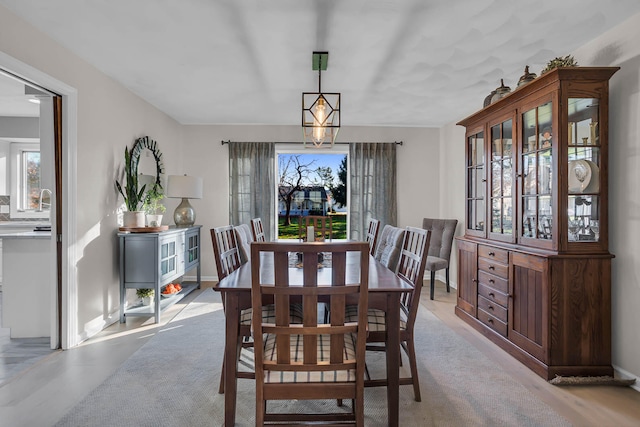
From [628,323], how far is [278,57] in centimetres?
325

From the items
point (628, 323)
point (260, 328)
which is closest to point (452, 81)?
point (628, 323)

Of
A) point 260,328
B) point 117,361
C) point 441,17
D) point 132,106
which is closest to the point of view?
point 260,328

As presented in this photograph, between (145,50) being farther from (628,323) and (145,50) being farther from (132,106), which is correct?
(628,323)

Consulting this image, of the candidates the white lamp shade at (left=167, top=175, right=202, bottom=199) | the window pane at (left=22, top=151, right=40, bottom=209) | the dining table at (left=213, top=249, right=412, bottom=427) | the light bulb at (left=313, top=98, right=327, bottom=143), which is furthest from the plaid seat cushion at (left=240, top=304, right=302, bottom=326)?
the window pane at (left=22, top=151, right=40, bottom=209)

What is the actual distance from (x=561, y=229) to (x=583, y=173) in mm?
435

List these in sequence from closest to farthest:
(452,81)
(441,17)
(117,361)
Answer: (441,17) < (117,361) < (452,81)

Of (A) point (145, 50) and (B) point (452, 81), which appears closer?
(A) point (145, 50)

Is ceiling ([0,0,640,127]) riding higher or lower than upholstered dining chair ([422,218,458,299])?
higher

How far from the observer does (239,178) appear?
5.61 metres

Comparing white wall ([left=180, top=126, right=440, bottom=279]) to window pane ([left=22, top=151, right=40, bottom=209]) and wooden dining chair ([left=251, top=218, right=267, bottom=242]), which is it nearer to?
wooden dining chair ([left=251, top=218, right=267, bottom=242])

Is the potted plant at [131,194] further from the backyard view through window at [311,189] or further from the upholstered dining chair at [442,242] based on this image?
the upholstered dining chair at [442,242]

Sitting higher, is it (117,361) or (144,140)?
(144,140)

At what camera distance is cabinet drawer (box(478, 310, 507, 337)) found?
3.09 metres

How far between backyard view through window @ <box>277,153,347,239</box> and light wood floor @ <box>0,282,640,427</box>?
311 centimetres
